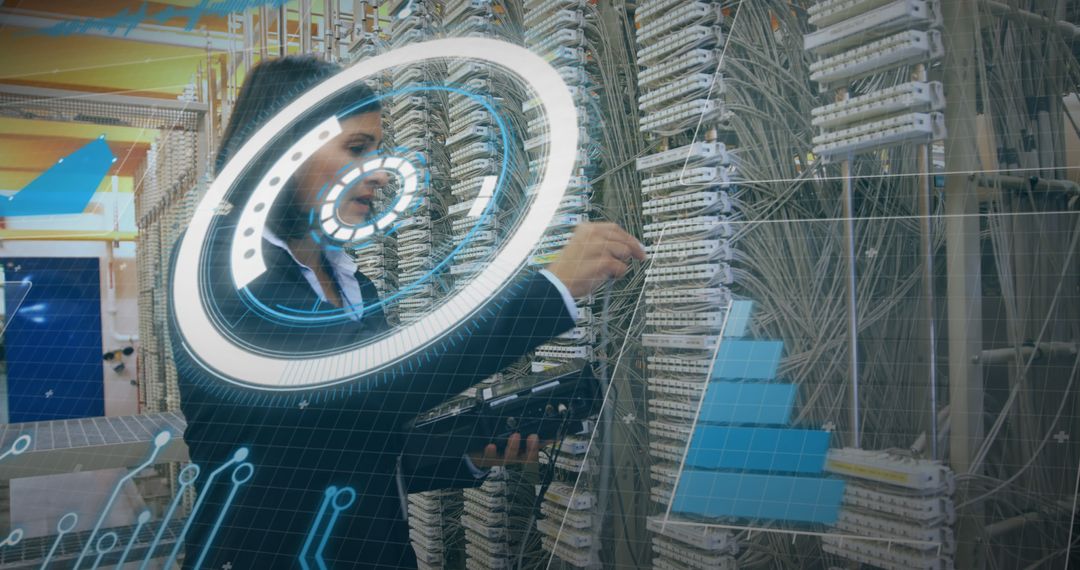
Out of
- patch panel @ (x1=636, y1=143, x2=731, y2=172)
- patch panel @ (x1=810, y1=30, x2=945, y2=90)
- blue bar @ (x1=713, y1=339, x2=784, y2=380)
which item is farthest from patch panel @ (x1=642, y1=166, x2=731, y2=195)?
blue bar @ (x1=713, y1=339, x2=784, y2=380)

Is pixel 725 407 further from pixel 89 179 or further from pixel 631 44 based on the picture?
pixel 89 179

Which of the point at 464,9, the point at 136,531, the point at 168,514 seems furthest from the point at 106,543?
the point at 464,9

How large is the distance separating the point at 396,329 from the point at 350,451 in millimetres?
324

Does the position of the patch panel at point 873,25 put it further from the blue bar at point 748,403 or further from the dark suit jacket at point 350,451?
the dark suit jacket at point 350,451

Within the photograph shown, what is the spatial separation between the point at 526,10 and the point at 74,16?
1.89 m

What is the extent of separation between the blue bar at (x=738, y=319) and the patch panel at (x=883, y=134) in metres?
0.30

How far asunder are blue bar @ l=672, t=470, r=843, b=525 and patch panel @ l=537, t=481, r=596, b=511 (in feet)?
0.68

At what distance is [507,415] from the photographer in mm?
1597

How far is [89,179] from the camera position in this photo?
7.73 feet

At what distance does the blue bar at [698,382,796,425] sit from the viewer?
1.18 meters

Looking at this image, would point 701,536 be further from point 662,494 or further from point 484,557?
point 484,557

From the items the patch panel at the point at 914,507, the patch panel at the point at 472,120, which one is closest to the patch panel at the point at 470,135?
the patch panel at the point at 472,120

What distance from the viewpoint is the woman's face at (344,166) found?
2.02 metres

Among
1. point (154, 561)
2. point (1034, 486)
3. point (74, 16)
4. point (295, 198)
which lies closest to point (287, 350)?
point (295, 198)
